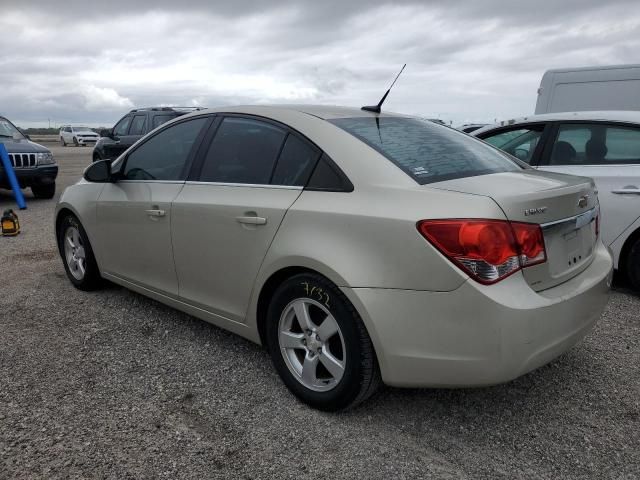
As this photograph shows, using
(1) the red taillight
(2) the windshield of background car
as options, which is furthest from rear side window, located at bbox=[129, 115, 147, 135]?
(1) the red taillight

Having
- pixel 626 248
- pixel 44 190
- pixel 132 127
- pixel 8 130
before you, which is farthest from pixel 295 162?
pixel 132 127

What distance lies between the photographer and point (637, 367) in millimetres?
3240

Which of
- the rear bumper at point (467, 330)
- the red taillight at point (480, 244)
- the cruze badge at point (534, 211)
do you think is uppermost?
the cruze badge at point (534, 211)

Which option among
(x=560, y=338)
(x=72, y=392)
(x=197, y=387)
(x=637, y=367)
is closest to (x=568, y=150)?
(x=637, y=367)

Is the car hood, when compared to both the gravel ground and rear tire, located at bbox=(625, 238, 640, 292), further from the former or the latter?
rear tire, located at bbox=(625, 238, 640, 292)

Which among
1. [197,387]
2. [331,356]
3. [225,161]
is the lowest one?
[197,387]

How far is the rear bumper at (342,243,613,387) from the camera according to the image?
2162 millimetres

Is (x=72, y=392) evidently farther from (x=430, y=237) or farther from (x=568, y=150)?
(x=568, y=150)

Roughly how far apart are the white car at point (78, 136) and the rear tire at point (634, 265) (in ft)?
127

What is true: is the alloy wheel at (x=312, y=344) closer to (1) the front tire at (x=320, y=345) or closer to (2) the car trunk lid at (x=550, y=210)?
(1) the front tire at (x=320, y=345)

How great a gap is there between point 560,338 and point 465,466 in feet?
2.24

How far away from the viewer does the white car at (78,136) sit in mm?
38688

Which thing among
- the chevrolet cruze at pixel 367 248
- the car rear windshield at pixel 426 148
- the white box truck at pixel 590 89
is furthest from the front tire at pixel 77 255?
the white box truck at pixel 590 89

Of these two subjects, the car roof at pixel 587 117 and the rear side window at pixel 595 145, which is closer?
the rear side window at pixel 595 145
